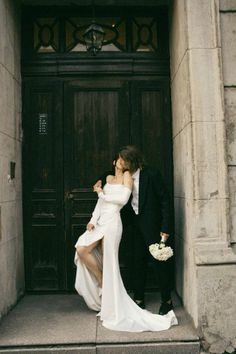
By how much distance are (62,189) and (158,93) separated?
223 centimetres

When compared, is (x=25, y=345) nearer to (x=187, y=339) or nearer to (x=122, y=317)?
(x=122, y=317)

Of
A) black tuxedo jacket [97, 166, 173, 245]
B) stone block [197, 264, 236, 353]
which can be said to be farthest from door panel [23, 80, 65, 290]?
stone block [197, 264, 236, 353]

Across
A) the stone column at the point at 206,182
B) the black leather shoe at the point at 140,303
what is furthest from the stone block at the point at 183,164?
the black leather shoe at the point at 140,303

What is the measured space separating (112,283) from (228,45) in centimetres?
346

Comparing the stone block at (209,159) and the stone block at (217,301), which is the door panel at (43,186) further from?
the stone block at (217,301)

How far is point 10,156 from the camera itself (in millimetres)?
5793

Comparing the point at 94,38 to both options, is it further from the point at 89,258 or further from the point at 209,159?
the point at 89,258

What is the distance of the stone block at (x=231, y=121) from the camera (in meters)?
5.09

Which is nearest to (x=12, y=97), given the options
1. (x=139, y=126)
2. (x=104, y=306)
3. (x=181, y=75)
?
(x=139, y=126)

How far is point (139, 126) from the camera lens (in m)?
6.50

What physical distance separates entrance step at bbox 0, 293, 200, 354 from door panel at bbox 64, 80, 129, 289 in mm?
1819

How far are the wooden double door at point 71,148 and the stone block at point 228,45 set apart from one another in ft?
4.95

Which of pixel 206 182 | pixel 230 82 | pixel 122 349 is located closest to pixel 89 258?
pixel 122 349

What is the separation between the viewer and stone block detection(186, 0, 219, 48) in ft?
A: 16.7
